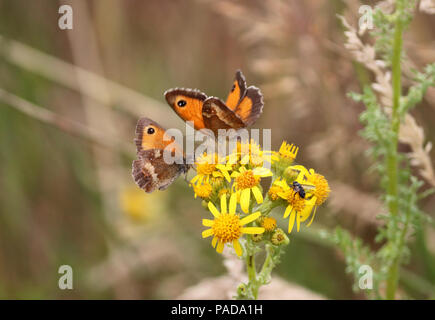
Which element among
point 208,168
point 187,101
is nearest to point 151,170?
point 208,168

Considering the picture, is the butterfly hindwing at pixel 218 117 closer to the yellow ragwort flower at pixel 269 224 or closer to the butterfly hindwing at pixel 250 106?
the butterfly hindwing at pixel 250 106

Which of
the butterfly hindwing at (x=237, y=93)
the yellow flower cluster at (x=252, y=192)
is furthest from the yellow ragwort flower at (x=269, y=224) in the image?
the butterfly hindwing at (x=237, y=93)

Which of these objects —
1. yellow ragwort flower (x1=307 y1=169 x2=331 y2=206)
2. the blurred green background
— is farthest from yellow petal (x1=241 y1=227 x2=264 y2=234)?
the blurred green background

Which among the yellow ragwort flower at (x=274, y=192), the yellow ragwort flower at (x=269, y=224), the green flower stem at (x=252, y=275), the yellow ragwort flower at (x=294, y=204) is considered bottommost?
the green flower stem at (x=252, y=275)

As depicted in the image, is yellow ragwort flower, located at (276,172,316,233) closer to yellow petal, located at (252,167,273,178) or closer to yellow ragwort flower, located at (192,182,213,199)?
yellow petal, located at (252,167,273,178)

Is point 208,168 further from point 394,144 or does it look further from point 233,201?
point 394,144
